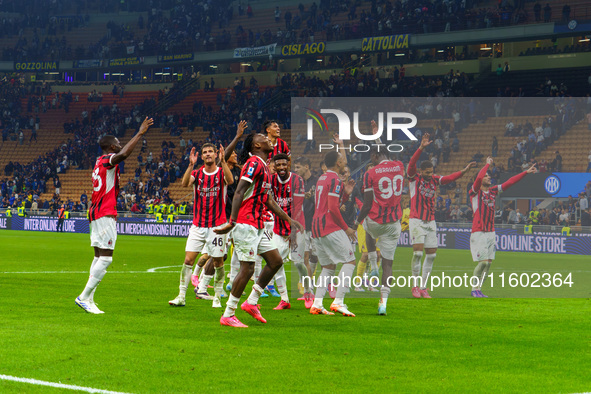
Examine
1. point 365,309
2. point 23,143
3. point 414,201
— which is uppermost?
point 23,143

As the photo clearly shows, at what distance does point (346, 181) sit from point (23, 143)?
4959 cm

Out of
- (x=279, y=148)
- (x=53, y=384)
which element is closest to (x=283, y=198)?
(x=279, y=148)

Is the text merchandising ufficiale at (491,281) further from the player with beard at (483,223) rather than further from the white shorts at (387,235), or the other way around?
→ the white shorts at (387,235)

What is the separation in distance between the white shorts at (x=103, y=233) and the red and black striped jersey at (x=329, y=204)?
2.99m

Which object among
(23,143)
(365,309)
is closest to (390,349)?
(365,309)

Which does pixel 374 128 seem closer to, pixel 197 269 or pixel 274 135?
pixel 274 135

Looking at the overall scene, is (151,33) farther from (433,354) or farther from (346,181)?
(433,354)

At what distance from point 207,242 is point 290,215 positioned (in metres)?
1.39

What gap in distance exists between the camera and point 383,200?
37.8ft

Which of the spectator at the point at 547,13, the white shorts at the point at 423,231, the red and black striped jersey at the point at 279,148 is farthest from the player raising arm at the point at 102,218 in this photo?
the spectator at the point at 547,13

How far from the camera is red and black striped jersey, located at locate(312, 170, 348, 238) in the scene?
35.5ft

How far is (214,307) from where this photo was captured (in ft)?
37.3

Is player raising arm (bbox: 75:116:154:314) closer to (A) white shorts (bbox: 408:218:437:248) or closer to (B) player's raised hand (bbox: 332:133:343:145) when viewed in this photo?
(B) player's raised hand (bbox: 332:133:343:145)

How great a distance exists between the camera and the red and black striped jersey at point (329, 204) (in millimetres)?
10828
